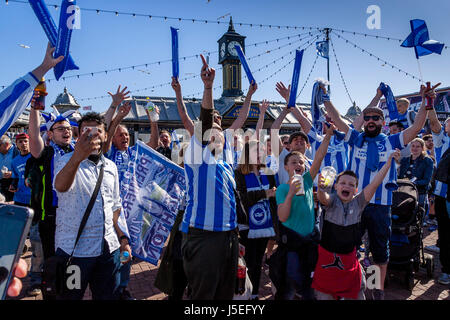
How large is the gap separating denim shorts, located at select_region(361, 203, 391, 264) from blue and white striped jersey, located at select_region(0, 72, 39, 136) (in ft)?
11.6

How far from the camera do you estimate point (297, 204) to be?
2893mm

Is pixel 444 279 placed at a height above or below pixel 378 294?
below

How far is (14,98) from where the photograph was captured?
5.55ft

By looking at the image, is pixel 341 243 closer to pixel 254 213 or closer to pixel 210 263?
pixel 254 213

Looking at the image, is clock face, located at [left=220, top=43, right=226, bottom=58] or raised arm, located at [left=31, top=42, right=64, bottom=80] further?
clock face, located at [left=220, top=43, right=226, bottom=58]

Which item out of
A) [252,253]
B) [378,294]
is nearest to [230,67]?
[252,253]

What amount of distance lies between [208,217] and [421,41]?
4.26m

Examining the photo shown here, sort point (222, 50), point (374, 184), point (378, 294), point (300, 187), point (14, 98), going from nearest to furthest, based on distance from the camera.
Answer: point (14, 98)
point (300, 187)
point (374, 184)
point (378, 294)
point (222, 50)

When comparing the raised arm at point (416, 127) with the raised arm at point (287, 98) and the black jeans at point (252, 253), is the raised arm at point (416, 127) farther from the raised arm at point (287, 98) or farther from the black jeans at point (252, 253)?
the black jeans at point (252, 253)

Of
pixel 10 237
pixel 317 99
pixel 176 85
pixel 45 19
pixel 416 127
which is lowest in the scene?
pixel 10 237

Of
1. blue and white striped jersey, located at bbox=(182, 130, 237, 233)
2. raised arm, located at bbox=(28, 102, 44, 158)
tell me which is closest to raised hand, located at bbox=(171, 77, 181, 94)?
blue and white striped jersey, located at bbox=(182, 130, 237, 233)

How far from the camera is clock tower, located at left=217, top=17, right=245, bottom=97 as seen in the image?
2827 centimetres

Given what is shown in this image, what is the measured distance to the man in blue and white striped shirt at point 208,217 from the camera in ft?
7.55

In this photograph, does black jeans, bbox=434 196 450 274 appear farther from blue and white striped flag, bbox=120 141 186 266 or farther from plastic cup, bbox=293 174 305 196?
blue and white striped flag, bbox=120 141 186 266
